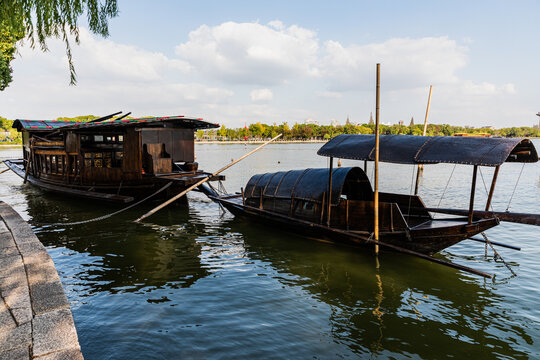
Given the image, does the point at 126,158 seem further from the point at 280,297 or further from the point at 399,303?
the point at 399,303

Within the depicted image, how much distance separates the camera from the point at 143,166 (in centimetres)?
1748

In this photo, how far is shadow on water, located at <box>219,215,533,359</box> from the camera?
6.33 m

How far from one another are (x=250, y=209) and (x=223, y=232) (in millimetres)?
1600

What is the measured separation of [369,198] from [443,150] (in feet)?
12.3

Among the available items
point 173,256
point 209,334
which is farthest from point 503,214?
point 173,256

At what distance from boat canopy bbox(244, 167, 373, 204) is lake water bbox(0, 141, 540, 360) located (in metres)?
1.75

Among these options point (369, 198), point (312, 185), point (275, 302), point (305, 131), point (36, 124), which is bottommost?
point (275, 302)

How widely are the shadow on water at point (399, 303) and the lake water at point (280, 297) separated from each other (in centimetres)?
3

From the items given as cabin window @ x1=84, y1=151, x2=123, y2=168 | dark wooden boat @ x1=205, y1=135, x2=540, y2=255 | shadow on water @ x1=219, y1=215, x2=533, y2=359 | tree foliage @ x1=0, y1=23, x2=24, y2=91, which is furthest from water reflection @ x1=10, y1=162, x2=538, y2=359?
tree foliage @ x1=0, y1=23, x2=24, y2=91

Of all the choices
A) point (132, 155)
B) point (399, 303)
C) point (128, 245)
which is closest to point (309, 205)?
point (399, 303)

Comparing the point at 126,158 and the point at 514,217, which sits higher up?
the point at 126,158

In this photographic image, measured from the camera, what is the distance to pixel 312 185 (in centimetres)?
1190

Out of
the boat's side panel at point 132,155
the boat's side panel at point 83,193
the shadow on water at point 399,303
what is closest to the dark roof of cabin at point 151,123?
the boat's side panel at point 132,155

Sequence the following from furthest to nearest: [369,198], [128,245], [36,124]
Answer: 1. [36,124]
2. [369,198]
3. [128,245]
